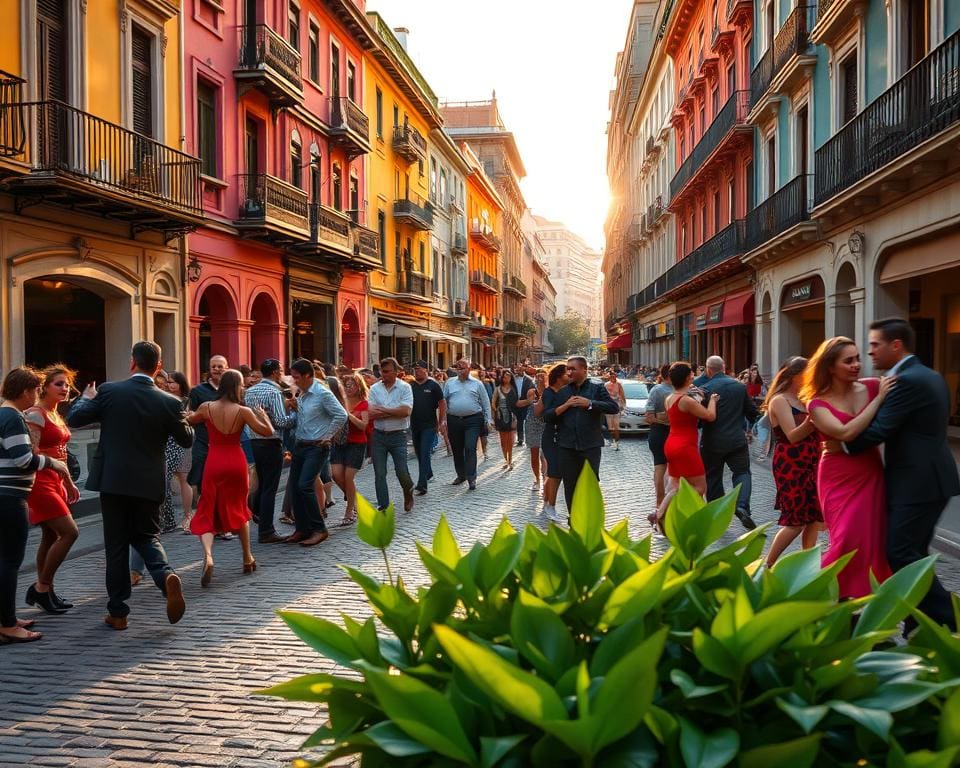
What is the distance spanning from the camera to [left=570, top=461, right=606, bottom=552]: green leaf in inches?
84.6

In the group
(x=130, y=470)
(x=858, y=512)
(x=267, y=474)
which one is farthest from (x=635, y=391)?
(x=858, y=512)

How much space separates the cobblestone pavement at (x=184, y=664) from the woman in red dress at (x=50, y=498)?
0.20 meters

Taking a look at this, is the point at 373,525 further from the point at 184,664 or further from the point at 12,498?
the point at 12,498

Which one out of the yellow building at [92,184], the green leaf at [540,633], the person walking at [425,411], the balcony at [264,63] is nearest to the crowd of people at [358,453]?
the person walking at [425,411]

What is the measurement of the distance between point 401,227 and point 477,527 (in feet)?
89.6

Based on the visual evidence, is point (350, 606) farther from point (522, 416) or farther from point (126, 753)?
point (522, 416)

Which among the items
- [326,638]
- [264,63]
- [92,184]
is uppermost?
[264,63]

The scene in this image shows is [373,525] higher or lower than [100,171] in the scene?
lower

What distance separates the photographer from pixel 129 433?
20.5 ft

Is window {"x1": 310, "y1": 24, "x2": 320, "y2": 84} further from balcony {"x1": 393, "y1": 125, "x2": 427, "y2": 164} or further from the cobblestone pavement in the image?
the cobblestone pavement

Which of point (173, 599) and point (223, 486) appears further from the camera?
point (223, 486)

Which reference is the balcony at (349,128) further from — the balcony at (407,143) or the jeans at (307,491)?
the jeans at (307,491)

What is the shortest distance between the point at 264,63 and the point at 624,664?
21.4m

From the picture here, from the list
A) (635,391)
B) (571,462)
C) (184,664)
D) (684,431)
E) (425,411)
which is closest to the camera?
(184,664)
